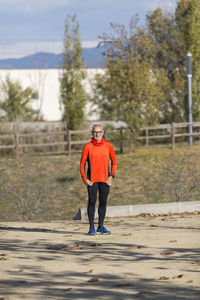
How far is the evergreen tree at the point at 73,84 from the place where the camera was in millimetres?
33125

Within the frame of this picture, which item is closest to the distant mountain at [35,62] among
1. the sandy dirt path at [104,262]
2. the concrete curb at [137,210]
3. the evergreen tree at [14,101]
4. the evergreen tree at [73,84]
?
the evergreen tree at [14,101]

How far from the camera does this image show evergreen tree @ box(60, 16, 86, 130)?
33.1 m

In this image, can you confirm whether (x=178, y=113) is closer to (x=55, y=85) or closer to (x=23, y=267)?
(x=55, y=85)

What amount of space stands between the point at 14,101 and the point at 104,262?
37353 mm

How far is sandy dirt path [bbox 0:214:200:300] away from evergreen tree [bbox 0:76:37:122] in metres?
30.4

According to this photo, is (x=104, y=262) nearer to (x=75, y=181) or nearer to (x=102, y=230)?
(x=102, y=230)

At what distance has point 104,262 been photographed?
7.64 metres

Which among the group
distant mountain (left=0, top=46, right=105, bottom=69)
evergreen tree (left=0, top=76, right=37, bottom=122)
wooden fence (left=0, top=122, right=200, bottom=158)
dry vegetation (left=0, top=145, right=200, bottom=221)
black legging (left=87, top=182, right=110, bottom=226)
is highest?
distant mountain (left=0, top=46, right=105, bottom=69)

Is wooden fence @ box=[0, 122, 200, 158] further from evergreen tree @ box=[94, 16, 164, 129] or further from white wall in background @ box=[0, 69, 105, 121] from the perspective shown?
white wall in background @ box=[0, 69, 105, 121]

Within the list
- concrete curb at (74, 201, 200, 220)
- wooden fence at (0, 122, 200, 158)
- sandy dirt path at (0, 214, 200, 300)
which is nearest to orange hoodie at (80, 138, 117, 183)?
sandy dirt path at (0, 214, 200, 300)

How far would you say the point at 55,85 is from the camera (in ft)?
185

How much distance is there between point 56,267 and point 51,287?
102 cm

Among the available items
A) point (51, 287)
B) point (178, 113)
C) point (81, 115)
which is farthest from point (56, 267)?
point (178, 113)

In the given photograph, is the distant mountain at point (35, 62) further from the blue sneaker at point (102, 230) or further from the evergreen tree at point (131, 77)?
the blue sneaker at point (102, 230)
